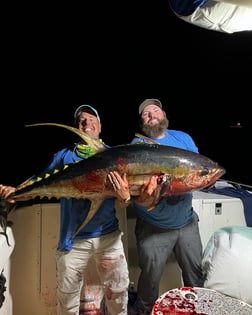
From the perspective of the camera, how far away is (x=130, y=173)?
1.52 m

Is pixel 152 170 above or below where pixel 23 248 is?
above

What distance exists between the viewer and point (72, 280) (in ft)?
5.94

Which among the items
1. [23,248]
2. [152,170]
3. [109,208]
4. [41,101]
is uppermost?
[41,101]

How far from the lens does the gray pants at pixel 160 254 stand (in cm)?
202

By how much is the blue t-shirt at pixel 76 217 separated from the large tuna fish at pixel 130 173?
235 millimetres

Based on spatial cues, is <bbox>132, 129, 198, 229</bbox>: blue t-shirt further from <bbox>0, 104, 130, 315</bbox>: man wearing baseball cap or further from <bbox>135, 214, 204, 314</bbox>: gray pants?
<bbox>0, 104, 130, 315</bbox>: man wearing baseball cap

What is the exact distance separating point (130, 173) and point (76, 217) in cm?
55

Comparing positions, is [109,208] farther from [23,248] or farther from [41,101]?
[41,101]

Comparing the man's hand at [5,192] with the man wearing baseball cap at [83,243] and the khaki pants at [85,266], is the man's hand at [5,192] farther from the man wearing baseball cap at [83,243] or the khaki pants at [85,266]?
the khaki pants at [85,266]

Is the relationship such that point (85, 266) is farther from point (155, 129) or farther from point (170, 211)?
point (155, 129)

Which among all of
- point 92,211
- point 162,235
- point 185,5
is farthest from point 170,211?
point 185,5

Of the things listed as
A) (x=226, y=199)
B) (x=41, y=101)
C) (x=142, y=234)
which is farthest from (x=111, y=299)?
(x=41, y=101)

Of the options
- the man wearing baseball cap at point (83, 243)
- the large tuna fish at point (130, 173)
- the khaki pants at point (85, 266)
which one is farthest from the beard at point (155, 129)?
the khaki pants at point (85, 266)

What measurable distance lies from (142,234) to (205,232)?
0.71 meters
